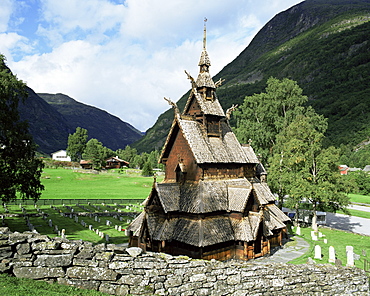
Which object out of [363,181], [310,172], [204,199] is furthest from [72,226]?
[363,181]

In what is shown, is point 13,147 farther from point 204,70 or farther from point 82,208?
point 82,208

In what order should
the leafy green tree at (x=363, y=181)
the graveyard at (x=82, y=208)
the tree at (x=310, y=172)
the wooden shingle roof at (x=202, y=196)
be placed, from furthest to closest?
the leafy green tree at (x=363, y=181)
the tree at (x=310, y=172)
the graveyard at (x=82, y=208)
the wooden shingle roof at (x=202, y=196)

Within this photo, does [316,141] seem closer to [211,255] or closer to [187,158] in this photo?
[187,158]

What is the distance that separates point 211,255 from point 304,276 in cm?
805

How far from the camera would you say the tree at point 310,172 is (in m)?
31.7

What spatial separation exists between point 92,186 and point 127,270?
7075 cm

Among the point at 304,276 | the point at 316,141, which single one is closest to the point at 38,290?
the point at 304,276

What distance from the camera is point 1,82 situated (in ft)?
77.4

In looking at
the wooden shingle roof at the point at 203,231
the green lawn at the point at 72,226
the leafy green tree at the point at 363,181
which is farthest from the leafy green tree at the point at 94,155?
the wooden shingle roof at the point at 203,231

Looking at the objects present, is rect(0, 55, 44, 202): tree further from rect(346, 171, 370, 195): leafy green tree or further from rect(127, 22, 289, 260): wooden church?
rect(346, 171, 370, 195): leafy green tree

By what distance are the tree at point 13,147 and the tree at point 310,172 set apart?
97.4 feet

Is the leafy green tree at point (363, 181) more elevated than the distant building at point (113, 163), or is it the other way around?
the distant building at point (113, 163)

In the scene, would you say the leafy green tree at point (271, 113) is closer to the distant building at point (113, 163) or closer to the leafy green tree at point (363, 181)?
the leafy green tree at point (363, 181)

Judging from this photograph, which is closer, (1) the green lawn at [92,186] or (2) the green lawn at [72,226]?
(2) the green lawn at [72,226]
